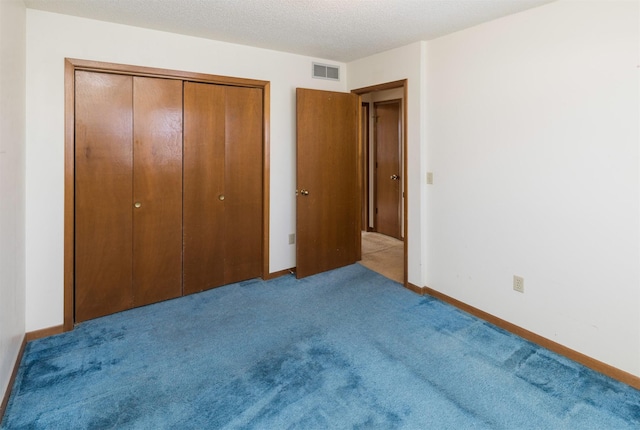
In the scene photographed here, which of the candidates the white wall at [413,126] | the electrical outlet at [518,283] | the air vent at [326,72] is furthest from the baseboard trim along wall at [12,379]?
the air vent at [326,72]

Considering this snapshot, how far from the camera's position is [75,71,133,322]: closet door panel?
276 centimetres

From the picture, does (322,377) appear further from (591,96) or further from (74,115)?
(74,115)

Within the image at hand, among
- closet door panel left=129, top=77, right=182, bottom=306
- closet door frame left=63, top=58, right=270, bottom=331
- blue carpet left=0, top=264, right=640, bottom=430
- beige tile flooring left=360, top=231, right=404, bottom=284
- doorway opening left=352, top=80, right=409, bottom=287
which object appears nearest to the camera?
blue carpet left=0, top=264, right=640, bottom=430

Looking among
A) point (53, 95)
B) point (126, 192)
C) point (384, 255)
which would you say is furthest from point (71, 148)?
point (384, 255)

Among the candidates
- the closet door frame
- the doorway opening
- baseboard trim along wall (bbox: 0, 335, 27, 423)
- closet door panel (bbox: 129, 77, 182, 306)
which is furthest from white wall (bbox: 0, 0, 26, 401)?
Result: the doorway opening

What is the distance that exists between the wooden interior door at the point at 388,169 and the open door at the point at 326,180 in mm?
1588

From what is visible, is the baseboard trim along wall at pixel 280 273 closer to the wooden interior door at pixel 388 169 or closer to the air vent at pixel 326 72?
the air vent at pixel 326 72

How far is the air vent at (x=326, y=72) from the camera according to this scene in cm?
390

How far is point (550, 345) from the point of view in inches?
96.8

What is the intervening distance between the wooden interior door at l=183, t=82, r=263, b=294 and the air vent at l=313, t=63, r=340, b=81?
73 centimetres

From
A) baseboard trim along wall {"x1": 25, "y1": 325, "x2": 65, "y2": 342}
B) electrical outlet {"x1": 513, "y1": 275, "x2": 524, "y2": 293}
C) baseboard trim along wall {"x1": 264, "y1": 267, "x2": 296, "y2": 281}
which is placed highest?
electrical outlet {"x1": 513, "y1": 275, "x2": 524, "y2": 293}

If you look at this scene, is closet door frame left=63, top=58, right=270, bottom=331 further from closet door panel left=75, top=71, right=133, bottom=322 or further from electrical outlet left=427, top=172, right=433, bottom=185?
electrical outlet left=427, top=172, right=433, bottom=185

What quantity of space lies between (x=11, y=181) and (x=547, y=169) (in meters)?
3.33

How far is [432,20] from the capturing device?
2697mm
